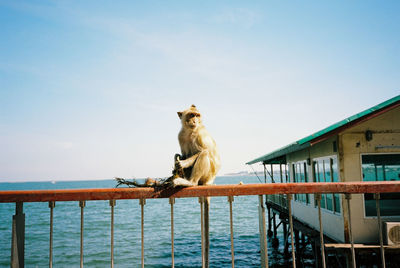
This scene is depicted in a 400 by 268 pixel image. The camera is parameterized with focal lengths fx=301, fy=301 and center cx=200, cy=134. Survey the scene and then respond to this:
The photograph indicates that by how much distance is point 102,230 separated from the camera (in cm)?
3419

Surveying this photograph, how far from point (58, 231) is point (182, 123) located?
36.0 meters

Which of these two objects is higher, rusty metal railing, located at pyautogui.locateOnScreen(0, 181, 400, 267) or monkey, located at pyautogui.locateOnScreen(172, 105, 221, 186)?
monkey, located at pyautogui.locateOnScreen(172, 105, 221, 186)

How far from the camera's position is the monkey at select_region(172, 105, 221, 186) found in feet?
12.9

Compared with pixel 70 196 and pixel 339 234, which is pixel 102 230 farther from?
pixel 70 196

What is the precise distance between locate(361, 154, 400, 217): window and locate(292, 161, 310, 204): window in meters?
3.55

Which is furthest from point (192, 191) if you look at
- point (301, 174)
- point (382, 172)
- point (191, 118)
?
point (301, 174)

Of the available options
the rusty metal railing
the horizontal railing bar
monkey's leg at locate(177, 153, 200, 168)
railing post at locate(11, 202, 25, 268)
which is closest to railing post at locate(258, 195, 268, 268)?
the rusty metal railing

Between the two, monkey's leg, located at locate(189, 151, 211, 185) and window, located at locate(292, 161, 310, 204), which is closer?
monkey's leg, located at locate(189, 151, 211, 185)

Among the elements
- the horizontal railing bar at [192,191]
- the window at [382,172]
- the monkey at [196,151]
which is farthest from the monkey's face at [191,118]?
the window at [382,172]

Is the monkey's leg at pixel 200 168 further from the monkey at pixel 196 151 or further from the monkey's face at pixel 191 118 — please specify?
the monkey's face at pixel 191 118

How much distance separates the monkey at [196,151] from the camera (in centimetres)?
393

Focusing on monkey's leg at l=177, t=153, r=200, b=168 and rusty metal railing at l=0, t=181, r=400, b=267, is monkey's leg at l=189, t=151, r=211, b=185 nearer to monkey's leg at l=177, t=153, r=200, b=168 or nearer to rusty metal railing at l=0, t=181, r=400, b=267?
monkey's leg at l=177, t=153, r=200, b=168

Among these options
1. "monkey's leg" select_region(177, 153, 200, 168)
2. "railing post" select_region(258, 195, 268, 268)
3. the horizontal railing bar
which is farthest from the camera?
"monkey's leg" select_region(177, 153, 200, 168)

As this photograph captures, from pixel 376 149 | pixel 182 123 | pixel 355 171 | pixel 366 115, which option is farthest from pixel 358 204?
pixel 182 123
